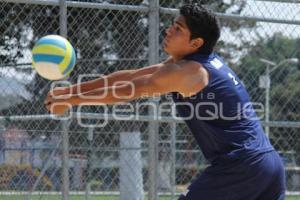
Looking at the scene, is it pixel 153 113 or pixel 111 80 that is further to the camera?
pixel 153 113

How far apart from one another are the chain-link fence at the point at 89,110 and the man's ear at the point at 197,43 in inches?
87.9

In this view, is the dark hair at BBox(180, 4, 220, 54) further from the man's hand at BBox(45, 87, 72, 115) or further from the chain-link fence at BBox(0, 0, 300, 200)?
the chain-link fence at BBox(0, 0, 300, 200)

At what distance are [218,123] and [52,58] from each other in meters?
1.28

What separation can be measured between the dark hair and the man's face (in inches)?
1.3

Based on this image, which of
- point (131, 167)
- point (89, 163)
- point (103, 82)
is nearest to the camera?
point (103, 82)

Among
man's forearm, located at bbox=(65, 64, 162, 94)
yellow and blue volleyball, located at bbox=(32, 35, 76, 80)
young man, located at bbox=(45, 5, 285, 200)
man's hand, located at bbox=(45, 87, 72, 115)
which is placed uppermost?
yellow and blue volleyball, located at bbox=(32, 35, 76, 80)

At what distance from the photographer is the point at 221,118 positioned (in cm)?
398

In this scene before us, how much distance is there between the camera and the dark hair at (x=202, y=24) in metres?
4.15

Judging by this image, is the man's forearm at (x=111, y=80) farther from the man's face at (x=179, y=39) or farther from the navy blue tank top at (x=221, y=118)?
the navy blue tank top at (x=221, y=118)

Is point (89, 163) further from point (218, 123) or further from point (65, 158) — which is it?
point (218, 123)

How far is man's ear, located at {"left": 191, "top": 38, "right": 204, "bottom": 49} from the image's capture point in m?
4.16

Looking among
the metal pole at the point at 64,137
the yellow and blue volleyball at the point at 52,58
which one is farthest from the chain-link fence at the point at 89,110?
the yellow and blue volleyball at the point at 52,58

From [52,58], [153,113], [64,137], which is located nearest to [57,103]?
[52,58]

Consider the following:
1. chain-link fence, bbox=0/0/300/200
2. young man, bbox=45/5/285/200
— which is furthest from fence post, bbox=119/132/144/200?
young man, bbox=45/5/285/200
